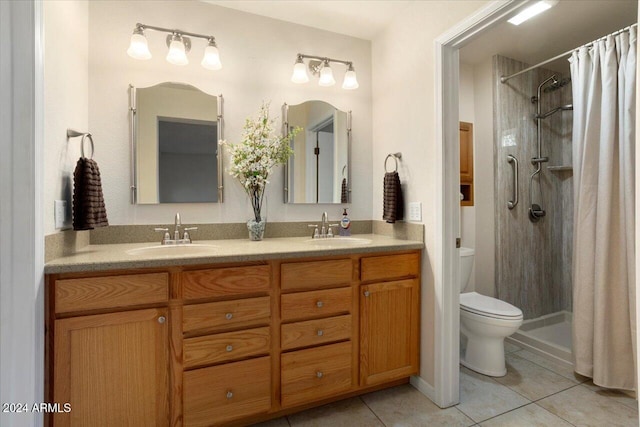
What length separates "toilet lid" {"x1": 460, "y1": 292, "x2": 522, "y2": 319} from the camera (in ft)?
6.57

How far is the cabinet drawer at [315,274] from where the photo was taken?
1559mm

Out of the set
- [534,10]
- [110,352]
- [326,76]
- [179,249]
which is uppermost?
[534,10]

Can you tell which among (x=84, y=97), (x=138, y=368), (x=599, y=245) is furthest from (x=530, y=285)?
(x=84, y=97)

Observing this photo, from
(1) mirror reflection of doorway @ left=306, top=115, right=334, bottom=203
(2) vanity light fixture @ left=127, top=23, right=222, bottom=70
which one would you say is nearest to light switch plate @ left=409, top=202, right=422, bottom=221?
(1) mirror reflection of doorway @ left=306, top=115, right=334, bottom=203

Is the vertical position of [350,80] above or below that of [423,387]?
above

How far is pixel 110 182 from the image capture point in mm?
1807

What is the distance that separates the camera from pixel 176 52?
1.82 metres

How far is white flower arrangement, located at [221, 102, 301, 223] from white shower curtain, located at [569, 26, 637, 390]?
6.65ft

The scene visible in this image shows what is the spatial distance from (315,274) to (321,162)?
0.96 metres

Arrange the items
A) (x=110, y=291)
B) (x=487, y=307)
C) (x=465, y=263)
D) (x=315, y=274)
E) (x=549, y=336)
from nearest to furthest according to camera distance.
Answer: (x=110, y=291)
(x=315, y=274)
(x=487, y=307)
(x=465, y=263)
(x=549, y=336)

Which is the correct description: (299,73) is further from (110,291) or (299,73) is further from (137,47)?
(110,291)

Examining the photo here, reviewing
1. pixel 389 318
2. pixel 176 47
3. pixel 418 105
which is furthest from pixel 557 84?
pixel 176 47

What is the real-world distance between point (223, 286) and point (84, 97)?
1.34m

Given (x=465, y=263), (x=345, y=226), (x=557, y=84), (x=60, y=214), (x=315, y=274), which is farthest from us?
(x=557, y=84)
